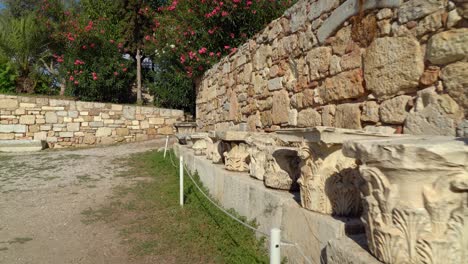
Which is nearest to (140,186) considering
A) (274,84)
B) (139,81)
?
(274,84)

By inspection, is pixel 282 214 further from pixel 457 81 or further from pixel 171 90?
pixel 171 90

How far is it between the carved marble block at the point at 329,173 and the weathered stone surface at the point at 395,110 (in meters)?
0.66

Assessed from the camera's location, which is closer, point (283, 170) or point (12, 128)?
point (283, 170)

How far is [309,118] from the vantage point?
4.39 m

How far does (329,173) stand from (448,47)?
114cm

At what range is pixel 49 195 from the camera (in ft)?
19.9

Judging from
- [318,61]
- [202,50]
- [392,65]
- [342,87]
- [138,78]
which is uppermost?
[202,50]

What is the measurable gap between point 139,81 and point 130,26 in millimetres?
2230

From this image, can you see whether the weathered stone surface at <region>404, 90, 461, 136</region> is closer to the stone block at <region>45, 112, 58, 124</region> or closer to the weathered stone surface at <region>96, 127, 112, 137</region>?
the weathered stone surface at <region>96, 127, 112, 137</region>

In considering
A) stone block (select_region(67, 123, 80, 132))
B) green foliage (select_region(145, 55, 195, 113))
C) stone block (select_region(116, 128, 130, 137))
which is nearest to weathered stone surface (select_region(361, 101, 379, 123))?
green foliage (select_region(145, 55, 195, 113))

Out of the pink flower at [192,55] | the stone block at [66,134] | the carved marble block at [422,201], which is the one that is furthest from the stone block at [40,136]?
the carved marble block at [422,201]

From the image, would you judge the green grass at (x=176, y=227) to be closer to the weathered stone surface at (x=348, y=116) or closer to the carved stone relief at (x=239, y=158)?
the carved stone relief at (x=239, y=158)

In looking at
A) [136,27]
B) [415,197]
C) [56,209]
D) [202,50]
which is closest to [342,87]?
[415,197]

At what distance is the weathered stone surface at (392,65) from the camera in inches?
110
